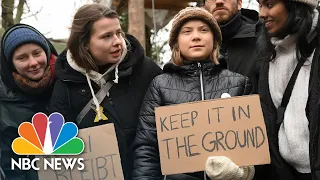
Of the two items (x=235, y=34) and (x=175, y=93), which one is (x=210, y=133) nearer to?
(x=175, y=93)

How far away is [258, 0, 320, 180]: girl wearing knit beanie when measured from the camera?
82.3 inches

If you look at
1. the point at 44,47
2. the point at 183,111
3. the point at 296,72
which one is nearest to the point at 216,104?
the point at 183,111

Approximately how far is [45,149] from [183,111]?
2.31 ft

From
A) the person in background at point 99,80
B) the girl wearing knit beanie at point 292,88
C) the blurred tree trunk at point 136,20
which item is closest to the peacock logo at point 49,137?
the person in background at point 99,80

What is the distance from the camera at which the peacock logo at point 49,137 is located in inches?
91.6

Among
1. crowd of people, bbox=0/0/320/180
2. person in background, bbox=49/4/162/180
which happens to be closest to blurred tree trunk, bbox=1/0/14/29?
crowd of people, bbox=0/0/320/180

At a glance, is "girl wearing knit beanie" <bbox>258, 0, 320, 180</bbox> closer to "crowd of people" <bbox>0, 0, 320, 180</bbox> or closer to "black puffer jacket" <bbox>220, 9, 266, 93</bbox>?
"crowd of people" <bbox>0, 0, 320, 180</bbox>

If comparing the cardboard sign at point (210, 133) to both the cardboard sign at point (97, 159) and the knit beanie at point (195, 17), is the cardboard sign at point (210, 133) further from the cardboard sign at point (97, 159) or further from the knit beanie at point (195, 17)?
the knit beanie at point (195, 17)

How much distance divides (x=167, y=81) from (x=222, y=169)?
576mm

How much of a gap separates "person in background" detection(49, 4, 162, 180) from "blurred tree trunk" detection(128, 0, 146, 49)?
2931mm

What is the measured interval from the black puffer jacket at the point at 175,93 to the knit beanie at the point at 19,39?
70 cm

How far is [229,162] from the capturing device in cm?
206

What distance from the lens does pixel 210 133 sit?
2.15m

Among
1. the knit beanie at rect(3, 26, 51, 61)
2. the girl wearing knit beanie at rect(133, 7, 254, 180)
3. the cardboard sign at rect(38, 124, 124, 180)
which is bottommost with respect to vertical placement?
the cardboard sign at rect(38, 124, 124, 180)
